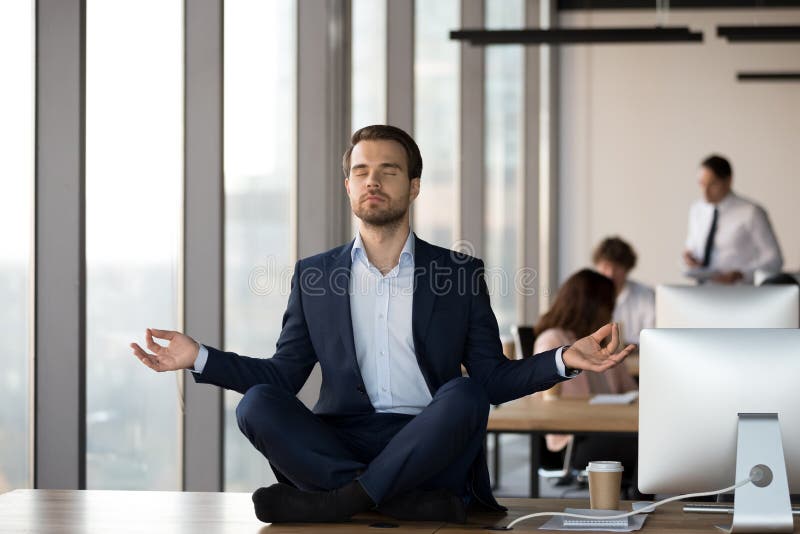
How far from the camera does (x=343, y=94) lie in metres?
5.50

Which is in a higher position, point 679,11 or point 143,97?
point 679,11

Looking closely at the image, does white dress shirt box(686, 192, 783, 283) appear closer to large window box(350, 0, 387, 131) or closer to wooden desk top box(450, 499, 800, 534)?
large window box(350, 0, 387, 131)

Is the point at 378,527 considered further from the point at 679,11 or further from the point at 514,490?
the point at 679,11

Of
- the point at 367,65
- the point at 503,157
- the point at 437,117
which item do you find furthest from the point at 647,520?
the point at 503,157

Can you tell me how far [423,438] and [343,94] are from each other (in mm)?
3125

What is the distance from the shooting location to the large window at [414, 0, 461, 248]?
7.65 m

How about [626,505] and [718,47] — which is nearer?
[626,505]

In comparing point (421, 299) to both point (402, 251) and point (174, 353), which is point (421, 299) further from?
point (174, 353)

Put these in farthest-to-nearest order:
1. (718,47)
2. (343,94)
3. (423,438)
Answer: (718,47) → (343,94) → (423,438)

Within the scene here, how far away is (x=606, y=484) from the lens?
9.02ft

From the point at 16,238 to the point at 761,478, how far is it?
216 centimetres

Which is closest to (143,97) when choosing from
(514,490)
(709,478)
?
(709,478)

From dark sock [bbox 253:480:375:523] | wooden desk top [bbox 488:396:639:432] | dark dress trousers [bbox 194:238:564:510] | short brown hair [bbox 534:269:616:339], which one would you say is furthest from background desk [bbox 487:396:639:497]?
dark sock [bbox 253:480:375:523]

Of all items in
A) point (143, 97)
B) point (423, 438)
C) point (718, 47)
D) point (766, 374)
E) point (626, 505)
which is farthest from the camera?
point (718, 47)
